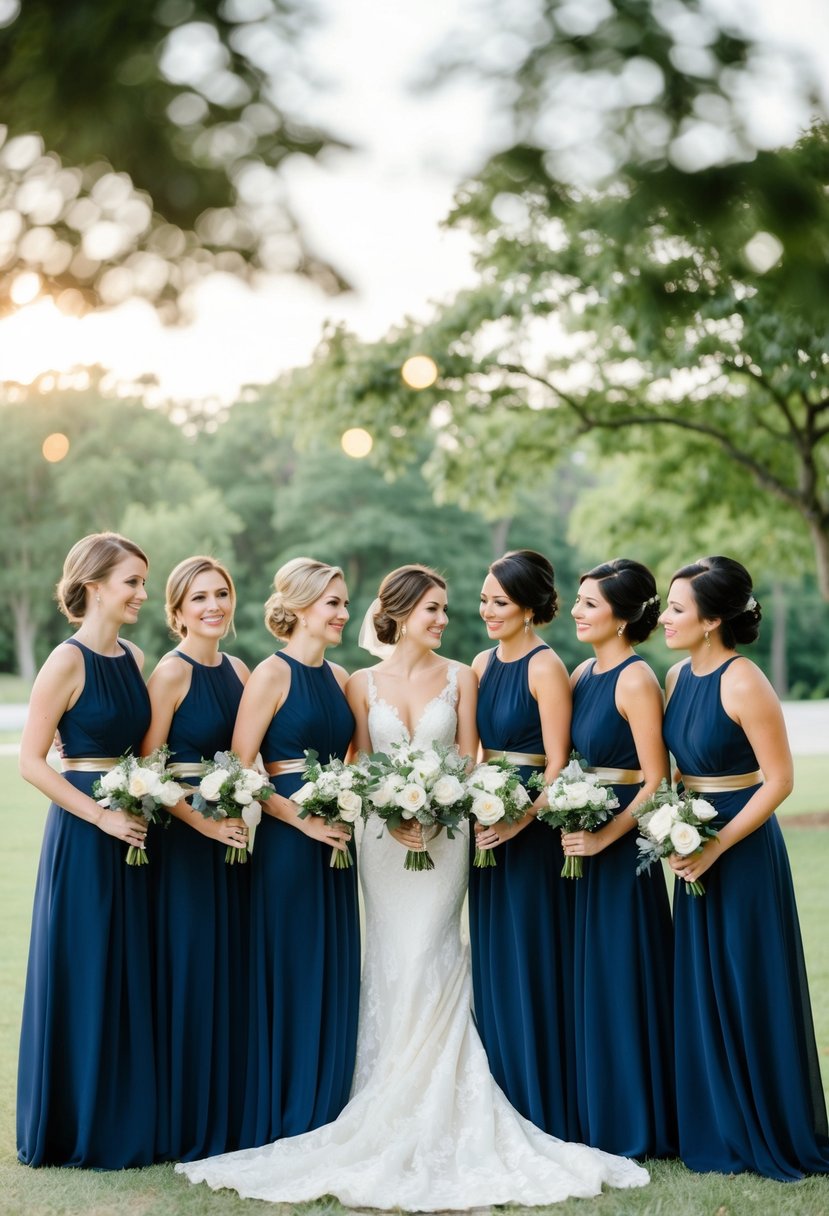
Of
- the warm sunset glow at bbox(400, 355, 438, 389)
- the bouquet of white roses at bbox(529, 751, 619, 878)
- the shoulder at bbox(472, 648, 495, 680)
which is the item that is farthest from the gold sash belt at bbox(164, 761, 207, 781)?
the warm sunset glow at bbox(400, 355, 438, 389)

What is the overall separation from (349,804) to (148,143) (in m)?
3.54

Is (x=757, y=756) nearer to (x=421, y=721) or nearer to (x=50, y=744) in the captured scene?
(x=421, y=721)

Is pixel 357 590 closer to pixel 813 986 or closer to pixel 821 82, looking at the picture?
pixel 813 986

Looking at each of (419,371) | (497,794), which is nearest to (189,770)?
(497,794)

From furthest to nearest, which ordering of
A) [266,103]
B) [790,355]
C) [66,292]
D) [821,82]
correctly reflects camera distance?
[790,355] → [66,292] → [266,103] → [821,82]

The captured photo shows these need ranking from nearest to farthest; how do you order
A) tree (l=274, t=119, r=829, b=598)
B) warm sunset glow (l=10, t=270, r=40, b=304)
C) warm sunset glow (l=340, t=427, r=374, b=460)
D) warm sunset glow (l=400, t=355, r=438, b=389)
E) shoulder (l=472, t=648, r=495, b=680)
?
warm sunset glow (l=10, t=270, r=40, b=304), shoulder (l=472, t=648, r=495, b=680), tree (l=274, t=119, r=829, b=598), warm sunset glow (l=340, t=427, r=374, b=460), warm sunset glow (l=400, t=355, r=438, b=389)

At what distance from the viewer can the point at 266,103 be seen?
222cm

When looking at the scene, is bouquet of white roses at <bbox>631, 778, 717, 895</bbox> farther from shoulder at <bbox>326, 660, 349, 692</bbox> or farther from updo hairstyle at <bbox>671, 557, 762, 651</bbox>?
shoulder at <bbox>326, 660, 349, 692</bbox>

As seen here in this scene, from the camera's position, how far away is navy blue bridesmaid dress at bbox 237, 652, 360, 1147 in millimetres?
5539

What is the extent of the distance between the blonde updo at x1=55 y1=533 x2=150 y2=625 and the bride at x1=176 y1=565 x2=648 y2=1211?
1.24 meters

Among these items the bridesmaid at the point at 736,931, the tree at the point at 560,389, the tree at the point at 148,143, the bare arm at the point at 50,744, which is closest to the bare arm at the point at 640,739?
the bridesmaid at the point at 736,931

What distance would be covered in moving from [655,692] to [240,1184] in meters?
2.64

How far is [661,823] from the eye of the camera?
16.5 ft

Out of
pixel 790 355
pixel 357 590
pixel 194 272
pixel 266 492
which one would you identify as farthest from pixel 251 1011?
pixel 266 492
